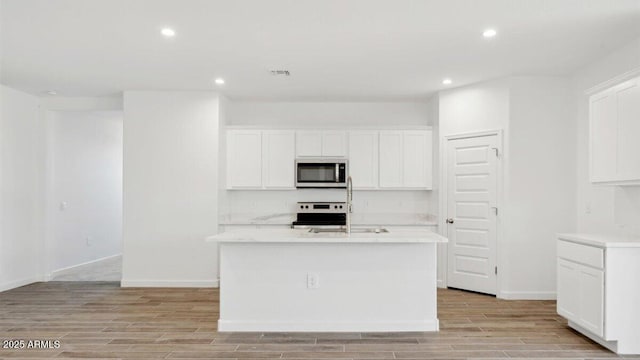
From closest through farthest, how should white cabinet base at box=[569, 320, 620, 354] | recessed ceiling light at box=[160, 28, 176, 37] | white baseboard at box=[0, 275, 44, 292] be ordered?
white cabinet base at box=[569, 320, 620, 354], recessed ceiling light at box=[160, 28, 176, 37], white baseboard at box=[0, 275, 44, 292]

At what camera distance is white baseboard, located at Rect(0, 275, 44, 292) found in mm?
5341

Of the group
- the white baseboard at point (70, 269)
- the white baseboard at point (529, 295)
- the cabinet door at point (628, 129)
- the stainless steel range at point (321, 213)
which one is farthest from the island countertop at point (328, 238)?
the white baseboard at point (70, 269)

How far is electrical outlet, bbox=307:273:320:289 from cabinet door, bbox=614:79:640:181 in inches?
106

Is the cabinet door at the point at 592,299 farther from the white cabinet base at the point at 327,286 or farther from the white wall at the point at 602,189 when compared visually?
the white cabinet base at the point at 327,286

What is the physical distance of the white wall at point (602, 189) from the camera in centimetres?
377

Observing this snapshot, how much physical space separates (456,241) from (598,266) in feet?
7.02

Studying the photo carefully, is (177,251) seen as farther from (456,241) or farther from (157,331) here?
(456,241)

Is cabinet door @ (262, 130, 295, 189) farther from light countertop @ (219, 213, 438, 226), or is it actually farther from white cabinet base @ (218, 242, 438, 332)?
white cabinet base @ (218, 242, 438, 332)

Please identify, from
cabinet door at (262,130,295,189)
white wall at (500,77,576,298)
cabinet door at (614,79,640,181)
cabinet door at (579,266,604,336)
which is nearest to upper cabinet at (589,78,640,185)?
cabinet door at (614,79,640,181)

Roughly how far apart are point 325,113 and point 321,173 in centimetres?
98

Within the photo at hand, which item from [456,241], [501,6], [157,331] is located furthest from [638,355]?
[157,331]

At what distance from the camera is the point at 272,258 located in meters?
3.74

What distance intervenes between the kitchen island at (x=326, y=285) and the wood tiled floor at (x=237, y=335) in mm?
137

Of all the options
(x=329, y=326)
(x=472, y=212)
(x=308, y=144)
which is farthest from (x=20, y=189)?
(x=472, y=212)
